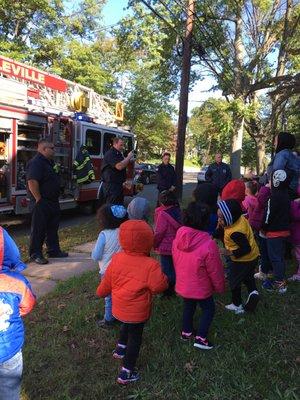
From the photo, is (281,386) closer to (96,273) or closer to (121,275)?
(121,275)

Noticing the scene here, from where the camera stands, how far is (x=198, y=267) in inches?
148

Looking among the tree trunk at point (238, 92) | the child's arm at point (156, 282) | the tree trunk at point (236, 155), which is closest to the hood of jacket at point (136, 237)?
the child's arm at point (156, 282)

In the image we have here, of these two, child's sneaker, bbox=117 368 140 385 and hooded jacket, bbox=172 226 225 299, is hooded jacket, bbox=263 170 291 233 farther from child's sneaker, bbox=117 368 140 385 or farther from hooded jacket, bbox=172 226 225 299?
child's sneaker, bbox=117 368 140 385

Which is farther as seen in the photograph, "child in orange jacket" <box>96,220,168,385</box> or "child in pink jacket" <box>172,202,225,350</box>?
"child in pink jacket" <box>172,202,225,350</box>

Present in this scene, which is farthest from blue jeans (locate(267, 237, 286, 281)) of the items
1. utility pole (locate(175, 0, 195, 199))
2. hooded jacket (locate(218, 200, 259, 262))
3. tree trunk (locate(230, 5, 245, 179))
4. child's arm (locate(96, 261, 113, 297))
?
tree trunk (locate(230, 5, 245, 179))

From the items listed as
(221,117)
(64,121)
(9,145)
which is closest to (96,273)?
(9,145)

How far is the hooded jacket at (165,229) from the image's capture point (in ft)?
15.7

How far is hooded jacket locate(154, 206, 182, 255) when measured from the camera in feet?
15.7

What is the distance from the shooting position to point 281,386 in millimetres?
3299

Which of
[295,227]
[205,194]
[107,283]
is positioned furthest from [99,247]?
[295,227]

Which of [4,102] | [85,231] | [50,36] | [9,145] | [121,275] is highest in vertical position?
[50,36]

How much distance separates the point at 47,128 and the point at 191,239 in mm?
7301

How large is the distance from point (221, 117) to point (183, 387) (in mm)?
15810

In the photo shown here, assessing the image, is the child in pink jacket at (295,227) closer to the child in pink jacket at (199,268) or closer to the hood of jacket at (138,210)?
the child in pink jacket at (199,268)
